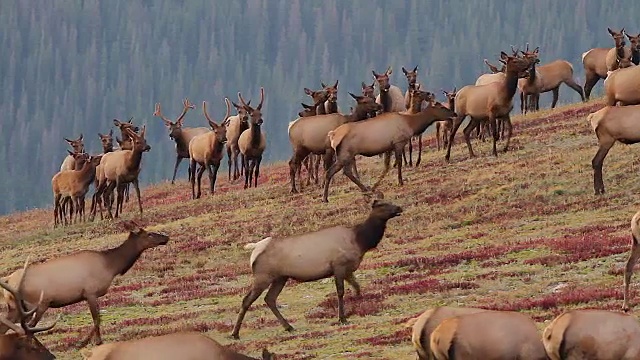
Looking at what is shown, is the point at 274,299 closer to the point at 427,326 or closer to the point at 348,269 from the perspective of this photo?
the point at 348,269

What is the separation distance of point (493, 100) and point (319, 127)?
4.61 metres

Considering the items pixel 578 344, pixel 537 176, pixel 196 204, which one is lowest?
pixel 196 204

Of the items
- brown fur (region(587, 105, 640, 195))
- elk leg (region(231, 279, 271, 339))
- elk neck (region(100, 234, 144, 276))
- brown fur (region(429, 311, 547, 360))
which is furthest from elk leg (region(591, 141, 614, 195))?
brown fur (region(429, 311, 547, 360))

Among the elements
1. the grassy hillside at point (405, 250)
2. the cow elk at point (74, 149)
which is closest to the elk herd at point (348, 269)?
the grassy hillside at point (405, 250)

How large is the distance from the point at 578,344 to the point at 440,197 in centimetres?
1753

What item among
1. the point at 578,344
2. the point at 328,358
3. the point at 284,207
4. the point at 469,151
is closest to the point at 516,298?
the point at 328,358

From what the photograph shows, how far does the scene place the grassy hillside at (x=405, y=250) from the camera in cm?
1786

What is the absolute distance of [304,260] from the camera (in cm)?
1755

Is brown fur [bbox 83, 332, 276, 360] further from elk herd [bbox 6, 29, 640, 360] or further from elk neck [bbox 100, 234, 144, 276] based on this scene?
elk neck [bbox 100, 234, 144, 276]

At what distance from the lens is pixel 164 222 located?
34.3 metres

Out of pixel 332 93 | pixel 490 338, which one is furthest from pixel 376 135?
pixel 490 338

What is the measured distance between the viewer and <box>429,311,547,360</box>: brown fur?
12219 millimetres

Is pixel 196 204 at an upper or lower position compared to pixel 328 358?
lower

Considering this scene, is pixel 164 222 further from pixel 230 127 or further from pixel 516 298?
pixel 516 298
